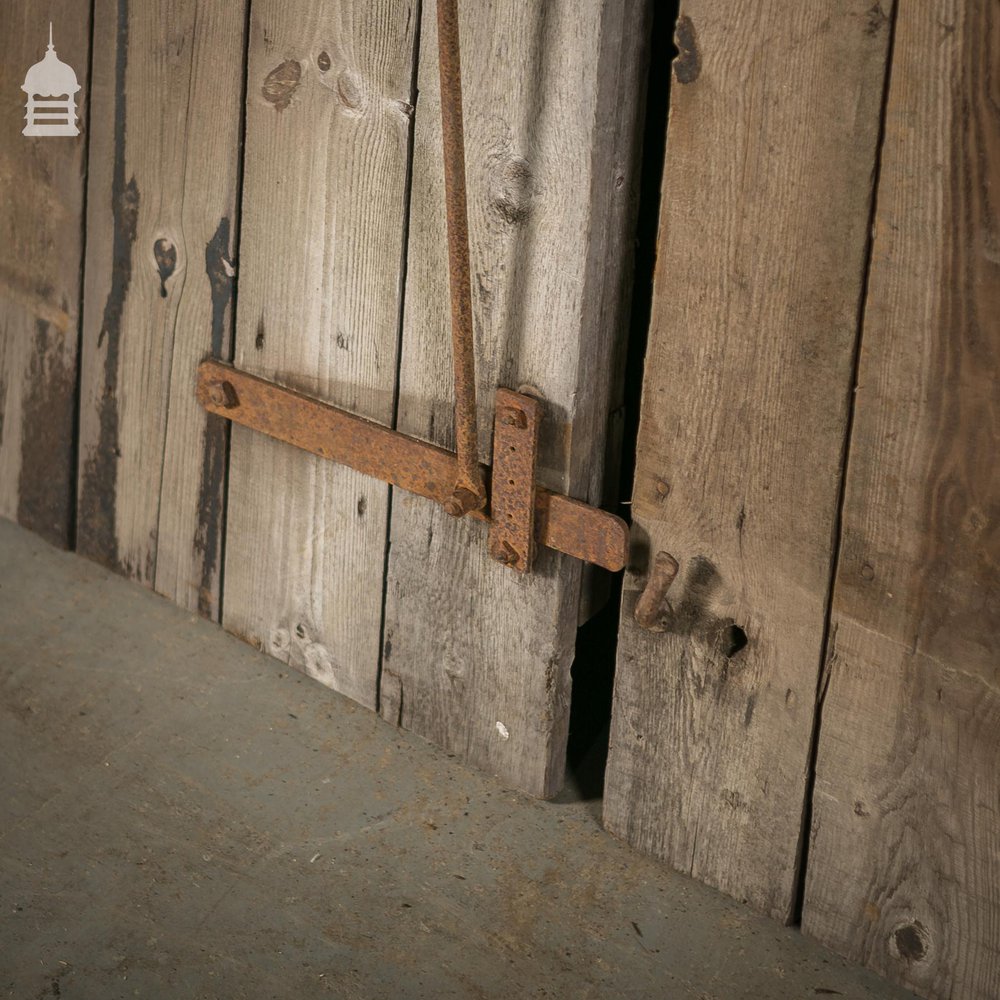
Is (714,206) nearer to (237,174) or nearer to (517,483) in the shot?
(517,483)

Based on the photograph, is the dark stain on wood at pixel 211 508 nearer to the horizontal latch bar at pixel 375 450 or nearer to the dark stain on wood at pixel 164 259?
the horizontal latch bar at pixel 375 450

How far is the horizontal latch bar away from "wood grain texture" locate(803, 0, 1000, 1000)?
27cm

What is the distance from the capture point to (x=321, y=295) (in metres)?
1.82

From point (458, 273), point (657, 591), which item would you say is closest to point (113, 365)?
point (458, 273)

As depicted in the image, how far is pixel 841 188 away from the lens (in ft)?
4.53

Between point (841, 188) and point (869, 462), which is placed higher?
point (841, 188)

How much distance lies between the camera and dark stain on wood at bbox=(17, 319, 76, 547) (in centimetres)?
219

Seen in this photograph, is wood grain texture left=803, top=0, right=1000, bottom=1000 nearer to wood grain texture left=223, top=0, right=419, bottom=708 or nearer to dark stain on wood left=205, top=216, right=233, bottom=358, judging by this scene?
wood grain texture left=223, top=0, right=419, bottom=708

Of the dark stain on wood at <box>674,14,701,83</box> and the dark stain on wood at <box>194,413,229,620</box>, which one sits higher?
the dark stain on wood at <box>674,14,701,83</box>

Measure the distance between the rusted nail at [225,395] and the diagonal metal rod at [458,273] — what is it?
0.37 metres

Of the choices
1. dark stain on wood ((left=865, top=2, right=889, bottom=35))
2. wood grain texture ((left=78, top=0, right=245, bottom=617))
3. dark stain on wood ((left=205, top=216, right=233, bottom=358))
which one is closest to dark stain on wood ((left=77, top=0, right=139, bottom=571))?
wood grain texture ((left=78, top=0, right=245, bottom=617))

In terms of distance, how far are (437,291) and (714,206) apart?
36cm

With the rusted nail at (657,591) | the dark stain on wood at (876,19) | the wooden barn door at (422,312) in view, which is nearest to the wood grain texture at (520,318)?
the wooden barn door at (422,312)

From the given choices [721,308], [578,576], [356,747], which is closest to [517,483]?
[578,576]
